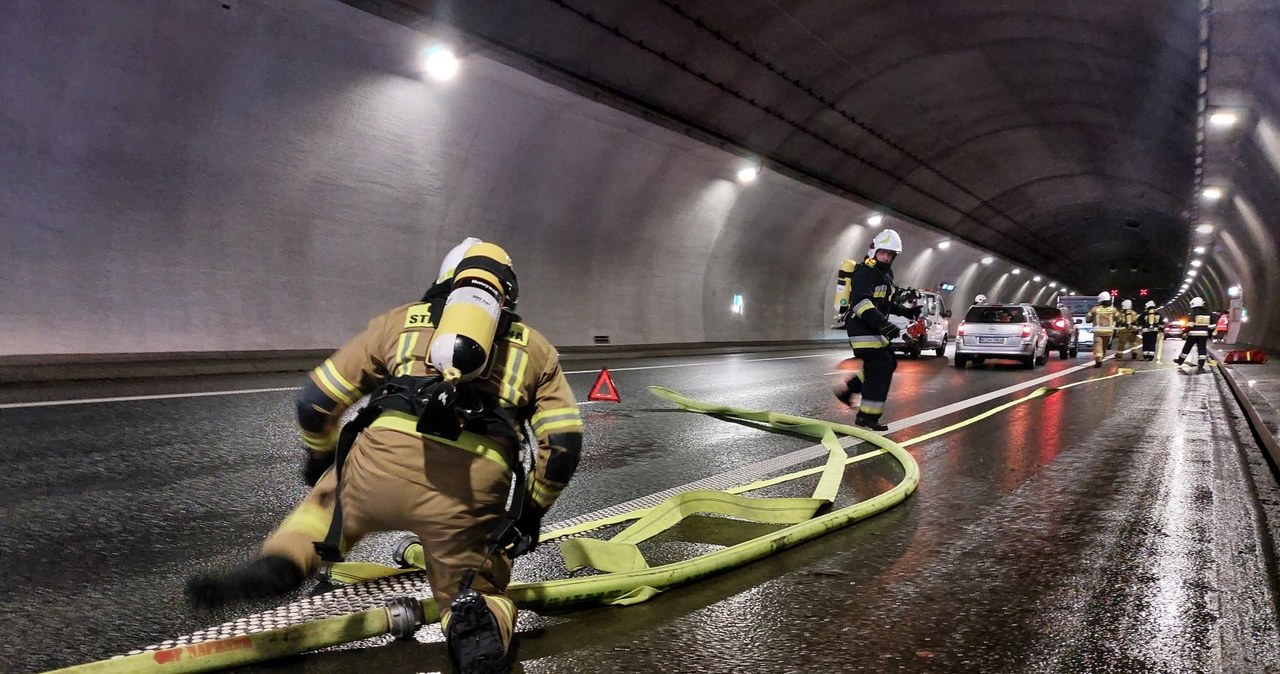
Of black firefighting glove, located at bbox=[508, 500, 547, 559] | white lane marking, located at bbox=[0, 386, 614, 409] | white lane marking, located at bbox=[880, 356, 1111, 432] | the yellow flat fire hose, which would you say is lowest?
the yellow flat fire hose

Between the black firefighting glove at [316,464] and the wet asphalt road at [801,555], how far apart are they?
623 mm

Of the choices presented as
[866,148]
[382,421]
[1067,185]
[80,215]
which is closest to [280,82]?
[80,215]

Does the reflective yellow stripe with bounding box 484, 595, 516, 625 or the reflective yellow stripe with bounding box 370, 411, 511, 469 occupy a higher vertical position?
the reflective yellow stripe with bounding box 370, 411, 511, 469

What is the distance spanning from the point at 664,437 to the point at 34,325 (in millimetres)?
8942

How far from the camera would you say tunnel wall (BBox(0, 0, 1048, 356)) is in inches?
461

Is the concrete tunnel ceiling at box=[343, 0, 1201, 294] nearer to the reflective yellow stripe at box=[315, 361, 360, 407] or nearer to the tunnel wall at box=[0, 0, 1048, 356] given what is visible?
the tunnel wall at box=[0, 0, 1048, 356]

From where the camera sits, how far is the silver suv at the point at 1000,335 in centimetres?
2061

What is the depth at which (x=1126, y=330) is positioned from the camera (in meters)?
25.8

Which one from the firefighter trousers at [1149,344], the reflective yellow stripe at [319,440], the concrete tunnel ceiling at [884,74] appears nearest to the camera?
the reflective yellow stripe at [319,440]

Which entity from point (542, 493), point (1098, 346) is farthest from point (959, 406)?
point (1098, 346)

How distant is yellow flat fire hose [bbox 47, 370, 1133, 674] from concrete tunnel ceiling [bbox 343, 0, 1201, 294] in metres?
10.6

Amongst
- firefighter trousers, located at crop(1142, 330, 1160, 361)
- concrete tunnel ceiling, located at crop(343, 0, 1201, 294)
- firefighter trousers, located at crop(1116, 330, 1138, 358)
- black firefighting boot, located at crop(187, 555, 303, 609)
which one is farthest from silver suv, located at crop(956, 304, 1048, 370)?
black firefighting boot, located at crop(187, 555, 303, 609)

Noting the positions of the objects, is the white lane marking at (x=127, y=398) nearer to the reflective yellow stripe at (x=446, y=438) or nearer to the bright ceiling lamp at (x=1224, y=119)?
the reflective yellow stripe at (x=446, y=438)

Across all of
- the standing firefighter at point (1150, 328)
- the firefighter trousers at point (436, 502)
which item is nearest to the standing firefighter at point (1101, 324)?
the standing firefighter at point (1150, 328)
